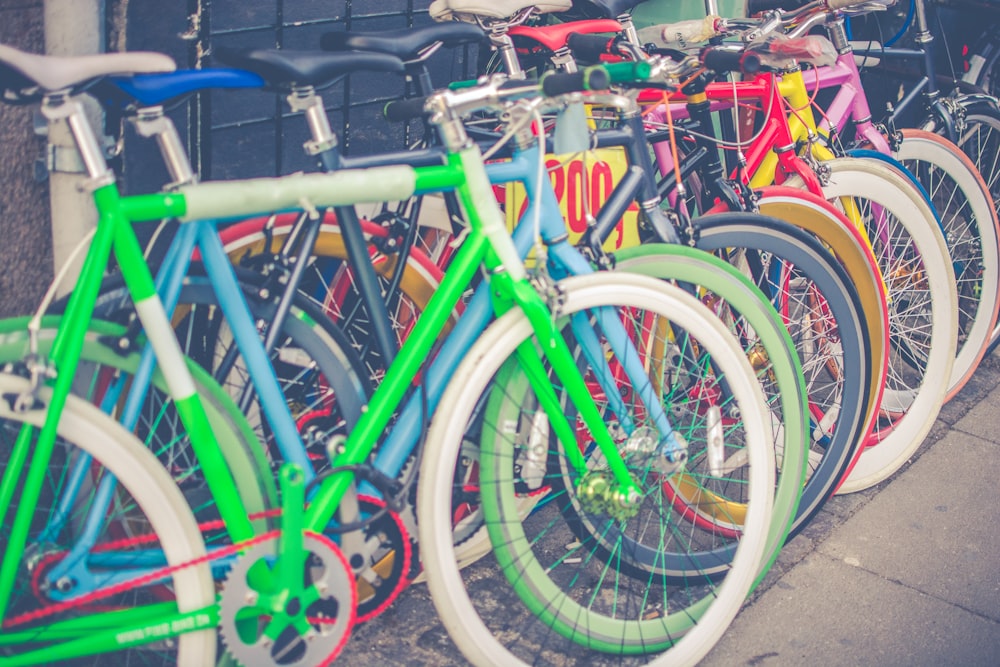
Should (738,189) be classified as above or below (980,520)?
above

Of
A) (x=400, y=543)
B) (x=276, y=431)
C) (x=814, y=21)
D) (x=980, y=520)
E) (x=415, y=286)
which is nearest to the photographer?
(x=276, y=431)

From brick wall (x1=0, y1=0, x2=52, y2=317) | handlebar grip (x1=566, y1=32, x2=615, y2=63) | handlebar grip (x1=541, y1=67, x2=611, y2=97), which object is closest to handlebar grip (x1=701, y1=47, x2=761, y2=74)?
handlebar grip (x1=566, y1=32, x2=615, y2=63)

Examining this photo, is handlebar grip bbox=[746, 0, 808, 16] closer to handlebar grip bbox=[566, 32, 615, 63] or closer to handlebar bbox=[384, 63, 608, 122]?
handlebar grip bbox=[566, 32, 615, 63]

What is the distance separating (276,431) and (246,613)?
41 centimetres

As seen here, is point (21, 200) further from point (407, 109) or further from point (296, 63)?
point (407, 109)

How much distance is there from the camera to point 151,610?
90.0 inches

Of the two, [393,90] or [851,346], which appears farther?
[393,90]

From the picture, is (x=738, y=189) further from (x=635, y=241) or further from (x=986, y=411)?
(x=986, y=411)

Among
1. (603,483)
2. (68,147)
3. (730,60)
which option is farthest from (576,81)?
(68,147)

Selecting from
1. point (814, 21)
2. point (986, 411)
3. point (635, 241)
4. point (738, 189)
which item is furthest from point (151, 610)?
point (986, 411)

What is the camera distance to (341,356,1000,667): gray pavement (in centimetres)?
302

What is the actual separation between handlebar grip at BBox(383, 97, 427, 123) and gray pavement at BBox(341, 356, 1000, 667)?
55.6 inches

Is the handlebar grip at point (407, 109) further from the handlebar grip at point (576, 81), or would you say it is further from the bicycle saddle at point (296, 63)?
the handlebar grip at point (576, 81)

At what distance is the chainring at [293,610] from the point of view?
231 cm
